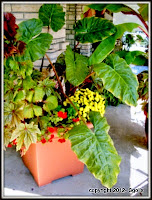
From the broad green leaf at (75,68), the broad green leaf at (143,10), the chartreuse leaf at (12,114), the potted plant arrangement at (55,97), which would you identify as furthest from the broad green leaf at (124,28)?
the chartreuse leaf at (12,114)

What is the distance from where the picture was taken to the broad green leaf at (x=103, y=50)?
4.92 ft

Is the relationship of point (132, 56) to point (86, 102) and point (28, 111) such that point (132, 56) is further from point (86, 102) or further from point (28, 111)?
point (28, 111)

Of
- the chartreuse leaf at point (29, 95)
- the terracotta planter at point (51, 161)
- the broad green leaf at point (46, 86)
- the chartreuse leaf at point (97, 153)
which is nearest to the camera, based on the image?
the chartreuse leaf at point (97, 153)

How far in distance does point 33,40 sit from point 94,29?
478 mm

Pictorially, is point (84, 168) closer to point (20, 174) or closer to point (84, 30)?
point (20, 174)

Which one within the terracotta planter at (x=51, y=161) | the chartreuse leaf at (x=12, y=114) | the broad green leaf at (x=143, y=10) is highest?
the broad green leaf at (x=143, y=10)

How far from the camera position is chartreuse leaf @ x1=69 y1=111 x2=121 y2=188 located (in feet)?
4.21

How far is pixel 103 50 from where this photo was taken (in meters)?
1.52

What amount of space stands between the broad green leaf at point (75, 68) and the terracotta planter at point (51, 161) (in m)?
0.48

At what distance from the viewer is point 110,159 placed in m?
1.35

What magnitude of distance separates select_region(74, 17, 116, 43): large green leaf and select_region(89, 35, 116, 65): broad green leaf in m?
0.05

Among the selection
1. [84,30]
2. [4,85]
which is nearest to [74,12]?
[84,30]

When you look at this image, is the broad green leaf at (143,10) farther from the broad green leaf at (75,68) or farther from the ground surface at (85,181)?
the ground surface at (85,181)

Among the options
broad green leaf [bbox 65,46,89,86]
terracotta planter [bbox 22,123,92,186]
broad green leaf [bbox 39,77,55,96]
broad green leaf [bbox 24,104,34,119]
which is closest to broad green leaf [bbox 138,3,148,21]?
broad green leaf [bbox 65,46,89,86]
